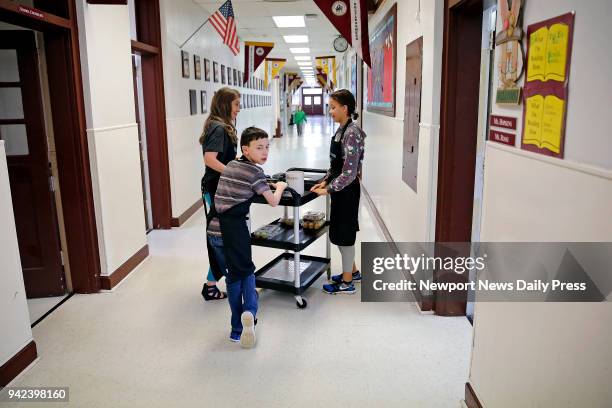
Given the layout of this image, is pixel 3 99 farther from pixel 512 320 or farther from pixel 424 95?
pixel 512 320

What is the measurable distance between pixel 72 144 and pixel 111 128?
404 millimetres

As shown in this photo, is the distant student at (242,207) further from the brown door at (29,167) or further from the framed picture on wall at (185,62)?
the framed picture on wall at (185,62)

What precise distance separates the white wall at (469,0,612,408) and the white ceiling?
5883 mm

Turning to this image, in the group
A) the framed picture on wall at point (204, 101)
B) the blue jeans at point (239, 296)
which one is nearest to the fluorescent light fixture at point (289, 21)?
the framed picture on wall at point (204, 101)

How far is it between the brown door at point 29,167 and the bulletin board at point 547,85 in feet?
10.5

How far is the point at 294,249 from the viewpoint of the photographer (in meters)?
3.20

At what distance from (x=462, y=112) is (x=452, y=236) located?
80cm

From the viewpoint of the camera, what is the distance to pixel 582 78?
131 cm

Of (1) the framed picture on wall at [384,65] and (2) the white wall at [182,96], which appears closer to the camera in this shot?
(1) the framed picture on wall at [384,65]

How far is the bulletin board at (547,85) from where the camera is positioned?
1407 mm

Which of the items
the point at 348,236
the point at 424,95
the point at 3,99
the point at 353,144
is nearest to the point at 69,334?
the point at 3,99

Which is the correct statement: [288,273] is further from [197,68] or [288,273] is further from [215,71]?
[215,71]

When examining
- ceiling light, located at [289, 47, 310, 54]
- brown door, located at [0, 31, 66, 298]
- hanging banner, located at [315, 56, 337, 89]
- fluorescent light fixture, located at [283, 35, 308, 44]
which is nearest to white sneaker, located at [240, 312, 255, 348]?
brown door, located at [0, 31, 66, 298]

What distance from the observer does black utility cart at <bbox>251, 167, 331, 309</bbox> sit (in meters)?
3.16
